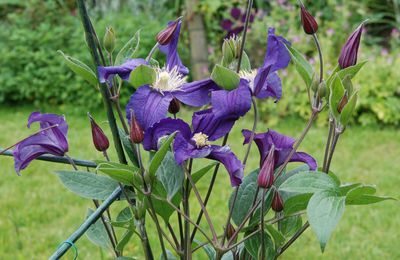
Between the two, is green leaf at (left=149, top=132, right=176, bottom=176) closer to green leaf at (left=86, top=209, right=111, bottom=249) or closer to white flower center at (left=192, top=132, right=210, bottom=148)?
white flower center at (left=192, top=132, right=210, bottom=148)

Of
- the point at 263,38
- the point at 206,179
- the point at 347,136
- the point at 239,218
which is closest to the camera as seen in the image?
the point at 239,218

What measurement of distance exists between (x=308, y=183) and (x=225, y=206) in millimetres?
2176

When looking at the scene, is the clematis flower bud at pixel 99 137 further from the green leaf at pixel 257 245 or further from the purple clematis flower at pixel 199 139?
the green leaf at pixel 257 245

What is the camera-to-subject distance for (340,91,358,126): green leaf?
31.5 inches

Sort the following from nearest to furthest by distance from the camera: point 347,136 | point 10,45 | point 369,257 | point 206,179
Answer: point 369,257 → point 206,179 → point 347,136 → point 10,45

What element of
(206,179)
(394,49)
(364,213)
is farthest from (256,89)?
(394,49)

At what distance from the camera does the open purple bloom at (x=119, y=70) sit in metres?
0.80

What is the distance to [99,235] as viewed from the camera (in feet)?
3.51

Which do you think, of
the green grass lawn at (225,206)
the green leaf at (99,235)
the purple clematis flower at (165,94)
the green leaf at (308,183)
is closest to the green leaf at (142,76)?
the purple clematis flower at (165,94)

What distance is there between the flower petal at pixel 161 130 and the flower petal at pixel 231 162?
0.05 metres

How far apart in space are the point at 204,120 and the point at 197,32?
14.2ft

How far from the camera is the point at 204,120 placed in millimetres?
813

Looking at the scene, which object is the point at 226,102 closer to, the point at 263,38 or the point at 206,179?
the point at 206,179

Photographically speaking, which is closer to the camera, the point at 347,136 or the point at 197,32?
the point at 347,136
